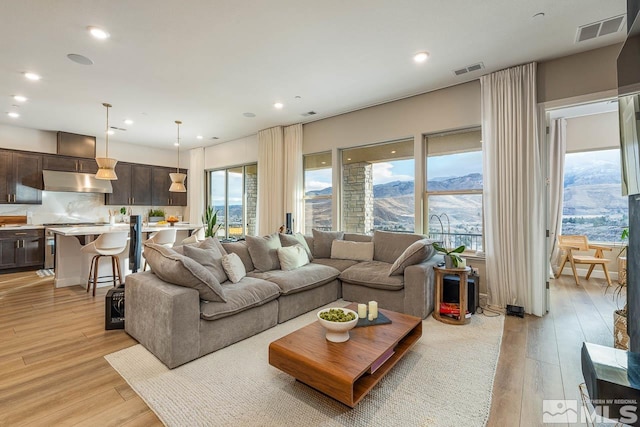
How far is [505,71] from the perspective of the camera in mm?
3615

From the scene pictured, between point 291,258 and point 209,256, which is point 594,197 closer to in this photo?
point 291,258

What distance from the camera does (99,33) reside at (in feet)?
9.32

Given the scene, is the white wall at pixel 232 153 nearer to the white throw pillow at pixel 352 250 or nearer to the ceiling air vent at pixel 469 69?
the white throw pillow at pixel 352 250

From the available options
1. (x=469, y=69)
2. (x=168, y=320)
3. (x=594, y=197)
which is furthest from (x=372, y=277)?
(x=594, y=197)

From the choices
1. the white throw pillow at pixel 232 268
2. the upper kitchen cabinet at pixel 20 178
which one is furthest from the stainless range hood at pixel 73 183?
the white throw pillow at pixel 232 268

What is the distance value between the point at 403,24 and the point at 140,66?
3060 mm

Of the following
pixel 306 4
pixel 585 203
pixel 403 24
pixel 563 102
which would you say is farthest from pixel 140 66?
pixel 585 203

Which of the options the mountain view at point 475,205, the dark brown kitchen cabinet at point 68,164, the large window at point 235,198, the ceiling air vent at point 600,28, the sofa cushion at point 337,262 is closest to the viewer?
the ceiling air vent at point 600,28

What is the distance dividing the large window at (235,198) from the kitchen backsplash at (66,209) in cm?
222

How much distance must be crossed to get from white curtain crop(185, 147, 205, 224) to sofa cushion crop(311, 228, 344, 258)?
15.0 ft

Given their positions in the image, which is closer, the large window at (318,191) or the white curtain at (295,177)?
the large window at (318,191)

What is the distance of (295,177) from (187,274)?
369 cm

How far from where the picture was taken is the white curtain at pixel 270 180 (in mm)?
6051

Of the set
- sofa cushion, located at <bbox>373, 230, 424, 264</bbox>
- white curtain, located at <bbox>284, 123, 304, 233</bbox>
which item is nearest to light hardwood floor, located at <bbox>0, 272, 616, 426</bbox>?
sofa cushion, located at <bbox>373, 230, 424, 264</bbox>
